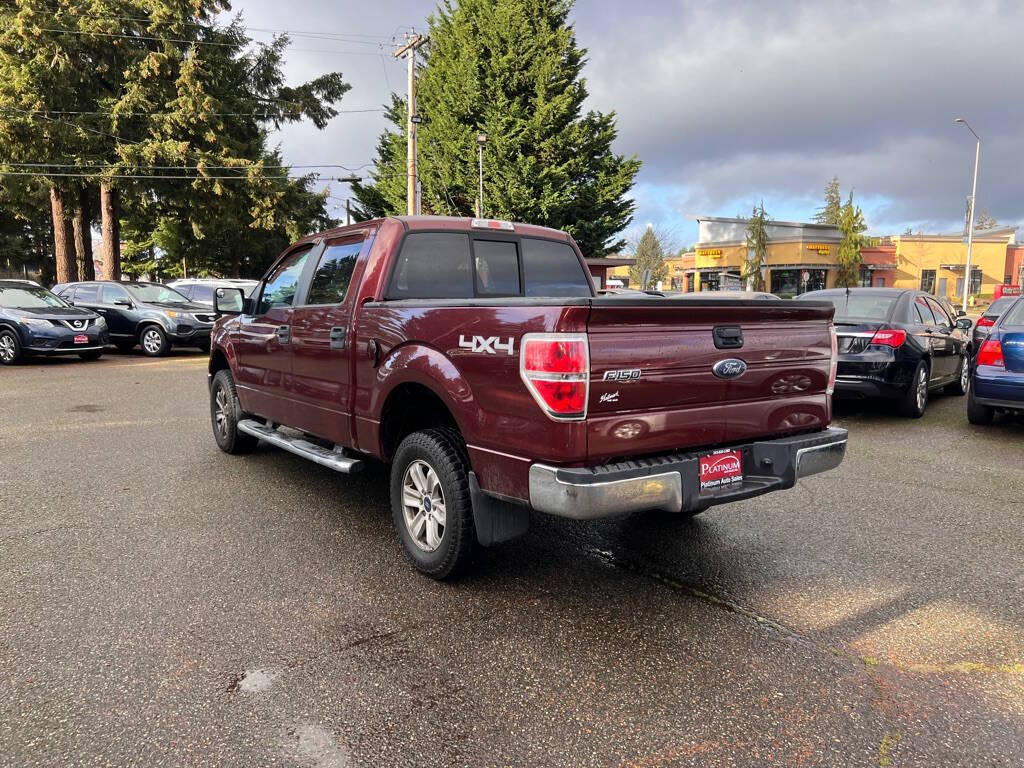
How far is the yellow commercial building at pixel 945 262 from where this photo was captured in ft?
151

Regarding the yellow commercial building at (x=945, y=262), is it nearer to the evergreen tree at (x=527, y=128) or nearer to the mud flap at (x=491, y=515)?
the evergreen tree at (x=527, y=128)

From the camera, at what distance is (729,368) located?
3.33 metres

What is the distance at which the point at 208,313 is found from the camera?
53.7 feet

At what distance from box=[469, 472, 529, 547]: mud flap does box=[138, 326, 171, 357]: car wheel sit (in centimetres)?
1488

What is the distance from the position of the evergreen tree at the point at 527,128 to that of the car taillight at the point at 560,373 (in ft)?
86.6

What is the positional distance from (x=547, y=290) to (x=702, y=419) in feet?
6.54

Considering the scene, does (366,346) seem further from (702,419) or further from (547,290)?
(702,419)

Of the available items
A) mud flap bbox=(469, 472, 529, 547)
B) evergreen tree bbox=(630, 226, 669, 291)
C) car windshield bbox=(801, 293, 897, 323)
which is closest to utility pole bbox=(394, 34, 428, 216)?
car windshield bbox=(801, 293, 897, 323)

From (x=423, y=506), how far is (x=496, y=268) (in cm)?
179

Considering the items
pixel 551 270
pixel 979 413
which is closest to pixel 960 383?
pixel 979 413

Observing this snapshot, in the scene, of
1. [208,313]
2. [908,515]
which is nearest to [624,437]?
[908,515]

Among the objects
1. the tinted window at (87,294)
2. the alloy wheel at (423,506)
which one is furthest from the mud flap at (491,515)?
the tinted window at (87,294)

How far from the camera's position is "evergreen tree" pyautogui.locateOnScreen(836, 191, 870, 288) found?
142 feet

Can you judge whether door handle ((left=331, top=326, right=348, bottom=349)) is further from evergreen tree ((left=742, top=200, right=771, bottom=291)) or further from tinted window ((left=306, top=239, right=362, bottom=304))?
evergreen tree ((left=742, top=200, right=771, bottom=291))
